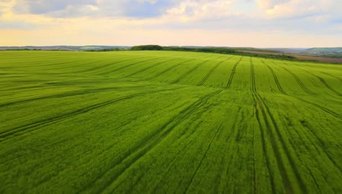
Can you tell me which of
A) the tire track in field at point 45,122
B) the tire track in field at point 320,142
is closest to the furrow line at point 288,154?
the tire track in field at point 320,142

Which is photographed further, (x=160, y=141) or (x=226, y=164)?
(x=160, y=141)

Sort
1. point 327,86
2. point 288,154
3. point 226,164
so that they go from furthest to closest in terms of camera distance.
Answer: point 327,86, point 288,154, point 226,164

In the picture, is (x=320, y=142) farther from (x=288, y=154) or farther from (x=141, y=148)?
(x=141, y=148)

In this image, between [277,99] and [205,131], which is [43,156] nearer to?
[205,131]

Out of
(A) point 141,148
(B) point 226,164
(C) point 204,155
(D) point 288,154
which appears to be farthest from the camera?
(D) point 288,154

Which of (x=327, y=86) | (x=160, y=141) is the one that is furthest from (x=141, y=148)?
(x=327, y=86)

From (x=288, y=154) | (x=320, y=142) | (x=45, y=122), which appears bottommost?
(x=320, y=142)

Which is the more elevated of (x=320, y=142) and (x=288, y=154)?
(x=288, y=154)

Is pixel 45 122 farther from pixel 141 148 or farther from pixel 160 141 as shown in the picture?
pixel 160 141
